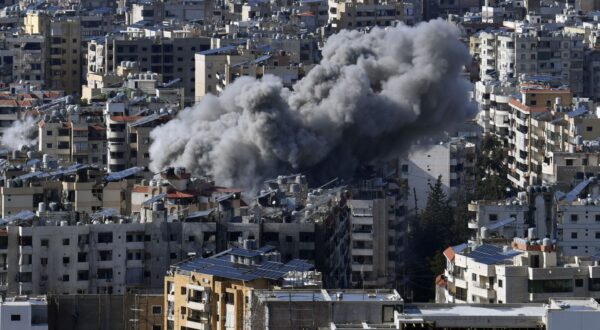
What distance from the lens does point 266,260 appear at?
48.5 meters

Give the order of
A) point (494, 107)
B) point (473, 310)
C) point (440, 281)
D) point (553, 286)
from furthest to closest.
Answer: point (494, 107) → point (440, 281) → point (553, 286) → point (473, 310)

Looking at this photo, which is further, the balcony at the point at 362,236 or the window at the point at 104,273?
the balcony at the point at 362,236

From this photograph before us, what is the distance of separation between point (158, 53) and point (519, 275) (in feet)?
160

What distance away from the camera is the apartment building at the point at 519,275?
4812cm

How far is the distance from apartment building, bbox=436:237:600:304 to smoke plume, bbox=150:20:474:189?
16.4 meters

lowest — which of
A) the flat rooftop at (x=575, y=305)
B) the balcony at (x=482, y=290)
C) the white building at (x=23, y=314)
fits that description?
the balcony at (x=482, y=290)

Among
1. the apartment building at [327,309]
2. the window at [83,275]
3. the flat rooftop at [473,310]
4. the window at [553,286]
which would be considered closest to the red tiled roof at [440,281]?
the window at [553,286]

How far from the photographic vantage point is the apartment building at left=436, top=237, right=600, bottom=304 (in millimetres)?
48125

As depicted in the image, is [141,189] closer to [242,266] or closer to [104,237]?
[104,237]

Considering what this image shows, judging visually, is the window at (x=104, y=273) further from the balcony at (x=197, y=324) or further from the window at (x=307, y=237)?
the balcony at (x=197, y=324)

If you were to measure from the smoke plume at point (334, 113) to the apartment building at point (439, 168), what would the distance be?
3.40ft

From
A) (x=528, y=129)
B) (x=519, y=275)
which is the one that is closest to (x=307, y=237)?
(x=519, y=275)

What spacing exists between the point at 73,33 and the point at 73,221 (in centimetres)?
4605

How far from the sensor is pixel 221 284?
46.2 metres
